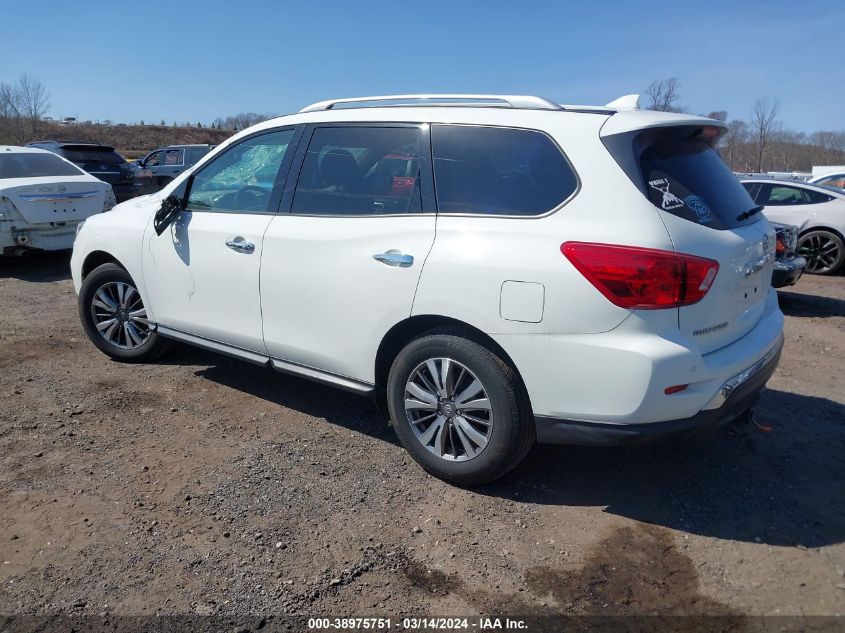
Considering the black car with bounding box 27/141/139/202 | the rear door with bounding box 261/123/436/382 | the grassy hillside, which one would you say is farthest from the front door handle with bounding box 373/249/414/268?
the grassy hillside

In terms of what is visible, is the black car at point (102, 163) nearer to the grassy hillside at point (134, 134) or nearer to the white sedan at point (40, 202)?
the white sedan at point (40, 202)

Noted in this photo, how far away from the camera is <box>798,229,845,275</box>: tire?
10.2m

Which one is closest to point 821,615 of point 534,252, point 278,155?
point 534,252

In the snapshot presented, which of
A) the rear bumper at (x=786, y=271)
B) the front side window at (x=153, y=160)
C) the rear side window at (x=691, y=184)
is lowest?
the rear bumper at (x=786, y=271)

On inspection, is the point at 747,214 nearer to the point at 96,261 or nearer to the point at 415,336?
the point at 415,336

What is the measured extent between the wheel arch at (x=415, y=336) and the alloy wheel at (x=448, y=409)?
6.7 inches

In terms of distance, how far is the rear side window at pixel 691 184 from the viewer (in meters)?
3.08

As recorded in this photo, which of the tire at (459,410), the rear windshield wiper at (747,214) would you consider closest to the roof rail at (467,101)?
the rear windshield wiper at (747,214)

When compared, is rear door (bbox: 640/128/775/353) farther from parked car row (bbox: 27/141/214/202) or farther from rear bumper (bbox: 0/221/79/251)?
parked car row (bbox: 27/141/214/202)

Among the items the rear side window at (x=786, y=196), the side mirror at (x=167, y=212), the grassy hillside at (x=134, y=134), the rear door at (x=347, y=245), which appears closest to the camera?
the rear door at (x=347, y=245)

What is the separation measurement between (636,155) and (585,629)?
80.3 inches

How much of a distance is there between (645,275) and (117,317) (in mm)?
4147

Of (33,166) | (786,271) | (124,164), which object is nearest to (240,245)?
(786,271)

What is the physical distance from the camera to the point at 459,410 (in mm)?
3445
